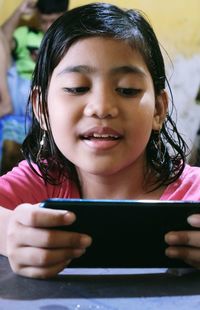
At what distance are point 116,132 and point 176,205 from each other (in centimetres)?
23

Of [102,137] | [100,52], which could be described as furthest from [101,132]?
[100,52]

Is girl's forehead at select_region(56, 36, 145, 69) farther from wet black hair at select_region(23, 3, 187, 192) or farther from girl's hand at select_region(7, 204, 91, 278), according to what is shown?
girl's hand at select_region(7, 204, 91, 278)

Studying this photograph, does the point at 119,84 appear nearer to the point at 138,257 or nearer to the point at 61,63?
the point at 61,63

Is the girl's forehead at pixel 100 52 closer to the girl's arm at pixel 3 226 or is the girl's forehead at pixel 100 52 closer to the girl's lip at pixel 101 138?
the girl's lip at pixel 101 138

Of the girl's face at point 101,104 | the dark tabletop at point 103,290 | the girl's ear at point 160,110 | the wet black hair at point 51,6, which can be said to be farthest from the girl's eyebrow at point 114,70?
the wet black hair at point 51,6

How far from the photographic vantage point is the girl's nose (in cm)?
82

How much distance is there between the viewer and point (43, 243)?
0.67 m

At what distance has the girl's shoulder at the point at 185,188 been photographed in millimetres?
960

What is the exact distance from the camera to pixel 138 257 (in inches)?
27.2

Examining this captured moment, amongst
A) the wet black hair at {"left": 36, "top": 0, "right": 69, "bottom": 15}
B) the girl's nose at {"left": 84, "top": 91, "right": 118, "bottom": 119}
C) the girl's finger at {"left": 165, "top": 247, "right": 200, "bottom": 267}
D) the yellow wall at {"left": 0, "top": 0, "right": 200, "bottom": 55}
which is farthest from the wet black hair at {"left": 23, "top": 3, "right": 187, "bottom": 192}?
the yellow wall at {"left": 0, "top": 0, "right": 200, "bottom": 55}

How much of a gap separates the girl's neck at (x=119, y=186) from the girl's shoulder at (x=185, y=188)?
32mm

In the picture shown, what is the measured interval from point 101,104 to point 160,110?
0.87 feet

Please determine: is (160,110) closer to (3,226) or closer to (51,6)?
(3,226)

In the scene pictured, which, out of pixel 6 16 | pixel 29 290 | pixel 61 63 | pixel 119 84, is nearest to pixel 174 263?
pixel 29 290
